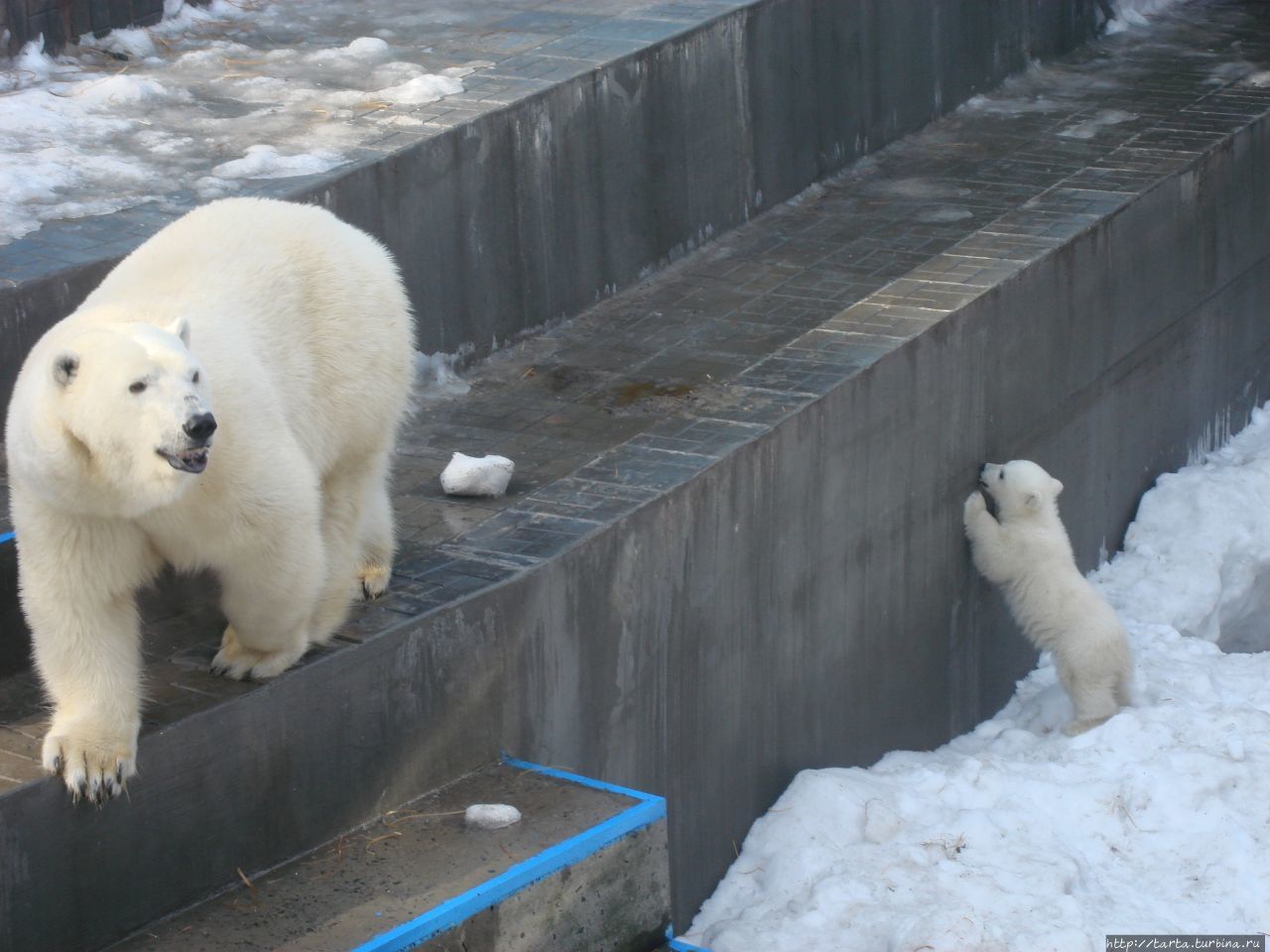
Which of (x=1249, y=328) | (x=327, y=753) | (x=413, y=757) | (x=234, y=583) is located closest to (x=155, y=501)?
(x=234, y=583)

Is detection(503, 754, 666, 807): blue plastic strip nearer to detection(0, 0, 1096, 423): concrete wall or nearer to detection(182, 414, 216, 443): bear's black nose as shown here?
detection(182, 414, 216, 443): bear's black nose

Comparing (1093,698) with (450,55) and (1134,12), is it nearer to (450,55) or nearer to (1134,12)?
(450,55)

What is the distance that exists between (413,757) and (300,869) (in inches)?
20.0

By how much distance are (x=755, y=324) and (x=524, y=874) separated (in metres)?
3.66

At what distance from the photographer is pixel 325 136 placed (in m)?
7.24

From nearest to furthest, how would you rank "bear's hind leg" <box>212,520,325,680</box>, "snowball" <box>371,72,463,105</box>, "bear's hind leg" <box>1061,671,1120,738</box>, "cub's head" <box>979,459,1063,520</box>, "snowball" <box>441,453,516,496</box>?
1. "bear's hind leg" <box>212,520,325,680</box>
2. "snowball" <box>441,453,516,496</box>
3. "bear's hind leg" <box>1061,671,1120,738</box>
4. "cub's head" <box>979,459,1063,520</box>
5. "snowball" <box>371,72,463,105</box>

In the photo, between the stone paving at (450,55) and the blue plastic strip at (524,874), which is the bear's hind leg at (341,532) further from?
the stone paving at (450,55)

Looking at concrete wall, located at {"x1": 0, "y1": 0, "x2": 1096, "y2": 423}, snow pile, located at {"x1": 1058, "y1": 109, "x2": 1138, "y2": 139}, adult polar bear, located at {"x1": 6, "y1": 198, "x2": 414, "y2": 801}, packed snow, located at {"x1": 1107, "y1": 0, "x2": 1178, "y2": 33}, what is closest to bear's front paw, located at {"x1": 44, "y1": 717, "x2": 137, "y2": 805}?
adult polar bear, located at {"x1": 6, "y1": 198, "x2": 414, "y2": 801}

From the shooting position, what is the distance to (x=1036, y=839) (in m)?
5.99

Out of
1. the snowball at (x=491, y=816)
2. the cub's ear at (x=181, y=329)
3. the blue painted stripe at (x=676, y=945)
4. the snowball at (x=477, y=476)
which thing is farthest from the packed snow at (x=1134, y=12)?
the cub's ear at (x=181, y=329)

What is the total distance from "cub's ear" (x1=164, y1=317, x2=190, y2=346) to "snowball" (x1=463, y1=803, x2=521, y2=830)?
5.07 ft

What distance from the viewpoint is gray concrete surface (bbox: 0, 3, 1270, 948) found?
4.45m

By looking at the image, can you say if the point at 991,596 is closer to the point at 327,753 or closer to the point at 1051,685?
the point at 1051,685

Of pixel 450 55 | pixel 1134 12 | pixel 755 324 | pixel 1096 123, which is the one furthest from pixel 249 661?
pixel 1134 12
